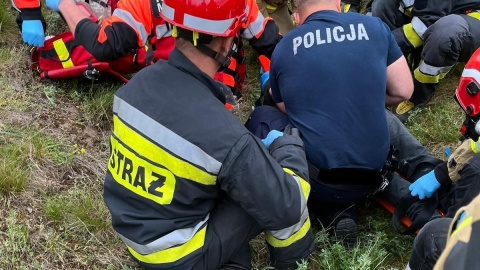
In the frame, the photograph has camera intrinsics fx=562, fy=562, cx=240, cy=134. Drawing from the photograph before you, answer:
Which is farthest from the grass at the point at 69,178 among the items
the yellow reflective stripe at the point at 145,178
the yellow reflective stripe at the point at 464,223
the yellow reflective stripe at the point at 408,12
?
the yellow reflective stripe at the point at 464,223

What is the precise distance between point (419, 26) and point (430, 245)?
2535 mm

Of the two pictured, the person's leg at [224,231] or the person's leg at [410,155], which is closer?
the person's leg at [224,231]

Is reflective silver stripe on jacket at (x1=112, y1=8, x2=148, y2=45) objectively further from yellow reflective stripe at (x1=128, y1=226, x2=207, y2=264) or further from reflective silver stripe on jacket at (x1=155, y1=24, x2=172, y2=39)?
yellow reflective stripe at (x1=128, y1=226, x2=207, y2=264)

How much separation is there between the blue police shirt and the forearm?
5.26ft

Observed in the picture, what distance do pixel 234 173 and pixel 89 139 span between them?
183 cm

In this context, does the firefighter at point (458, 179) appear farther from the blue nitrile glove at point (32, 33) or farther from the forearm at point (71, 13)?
the blue nitrile glove at point (32, 33)

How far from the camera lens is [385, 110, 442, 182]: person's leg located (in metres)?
3.51

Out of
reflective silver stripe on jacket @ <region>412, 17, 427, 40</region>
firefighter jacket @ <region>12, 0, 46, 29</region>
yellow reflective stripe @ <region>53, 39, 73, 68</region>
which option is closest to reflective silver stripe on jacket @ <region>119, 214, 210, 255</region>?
yellow reflective stripe @ <region>53, 39, 73, 68</region>

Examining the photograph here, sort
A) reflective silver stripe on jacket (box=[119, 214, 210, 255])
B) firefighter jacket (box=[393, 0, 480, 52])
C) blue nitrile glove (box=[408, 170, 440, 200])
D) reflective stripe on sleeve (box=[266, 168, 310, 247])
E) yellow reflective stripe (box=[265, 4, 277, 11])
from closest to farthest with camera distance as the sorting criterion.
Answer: reflective silver stripe on jacket (box=[119, 214, 210, 255]) < reflective stripe on sleeve (box=[266, 168, 310, 247]) < blue nitrile glove (box=[408, 170, 440, 200]) < firefighter jacket (box=[393, 0, 480, 52]) < yellow reflective stripe (box=[265, 4, 277, 11])

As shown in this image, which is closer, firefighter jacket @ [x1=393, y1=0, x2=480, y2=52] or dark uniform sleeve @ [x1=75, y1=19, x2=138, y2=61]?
dark uniform sleeve @ [x1=75, y1=19, x2=138, y2=61]

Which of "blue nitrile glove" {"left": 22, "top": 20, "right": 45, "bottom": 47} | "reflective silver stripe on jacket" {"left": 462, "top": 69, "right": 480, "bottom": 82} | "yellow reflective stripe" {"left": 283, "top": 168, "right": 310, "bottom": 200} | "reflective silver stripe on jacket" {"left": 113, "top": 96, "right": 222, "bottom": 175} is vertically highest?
"reflective silver stripe on jacket" {"left": 113, "top": 96, "right": 222, "bottom": 175}

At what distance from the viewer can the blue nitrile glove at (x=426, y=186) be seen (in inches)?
124

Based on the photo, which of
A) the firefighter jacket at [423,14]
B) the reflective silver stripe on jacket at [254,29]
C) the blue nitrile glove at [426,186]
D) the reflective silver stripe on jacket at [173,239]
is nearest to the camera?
the reflective silver stripe on jacket at [173,239]

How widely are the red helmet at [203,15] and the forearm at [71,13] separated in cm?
166
